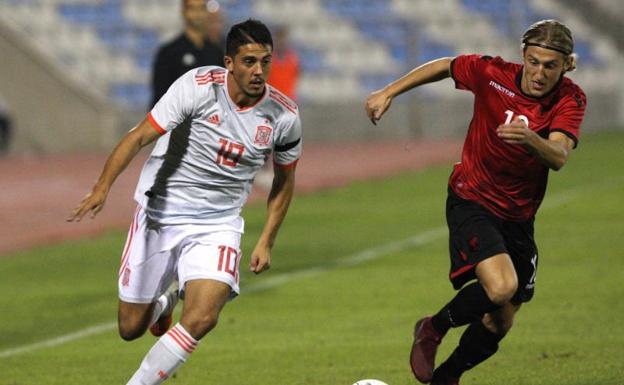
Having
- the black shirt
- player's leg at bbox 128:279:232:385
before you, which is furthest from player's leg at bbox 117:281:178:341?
the black shirt

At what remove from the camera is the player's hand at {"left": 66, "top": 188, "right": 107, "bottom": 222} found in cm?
678

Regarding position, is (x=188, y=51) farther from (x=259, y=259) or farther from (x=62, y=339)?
(x=259, y=259)

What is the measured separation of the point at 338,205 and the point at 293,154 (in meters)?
12.4

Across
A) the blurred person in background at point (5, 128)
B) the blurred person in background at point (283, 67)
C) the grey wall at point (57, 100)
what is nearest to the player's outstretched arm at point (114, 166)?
the blurred person in background at point (283, 67)

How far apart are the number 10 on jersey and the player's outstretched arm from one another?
429 millimetres

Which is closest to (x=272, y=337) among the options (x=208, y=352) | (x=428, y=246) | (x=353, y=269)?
(x=208, y=352)

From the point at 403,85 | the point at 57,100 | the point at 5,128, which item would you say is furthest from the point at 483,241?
the point at 57,100

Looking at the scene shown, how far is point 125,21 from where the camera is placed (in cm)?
3456

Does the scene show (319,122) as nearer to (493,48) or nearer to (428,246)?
(493,48)

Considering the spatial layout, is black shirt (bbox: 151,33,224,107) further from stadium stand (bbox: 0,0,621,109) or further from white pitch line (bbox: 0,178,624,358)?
stadium stand (bbox: 0,0,621,109)

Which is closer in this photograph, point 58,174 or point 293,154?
point 293,154

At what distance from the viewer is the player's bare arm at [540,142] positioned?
660 cm

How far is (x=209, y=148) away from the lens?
7.59 meters

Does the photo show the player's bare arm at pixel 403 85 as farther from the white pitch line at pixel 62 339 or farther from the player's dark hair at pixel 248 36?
A: the white pitch line at pixel 62 339
